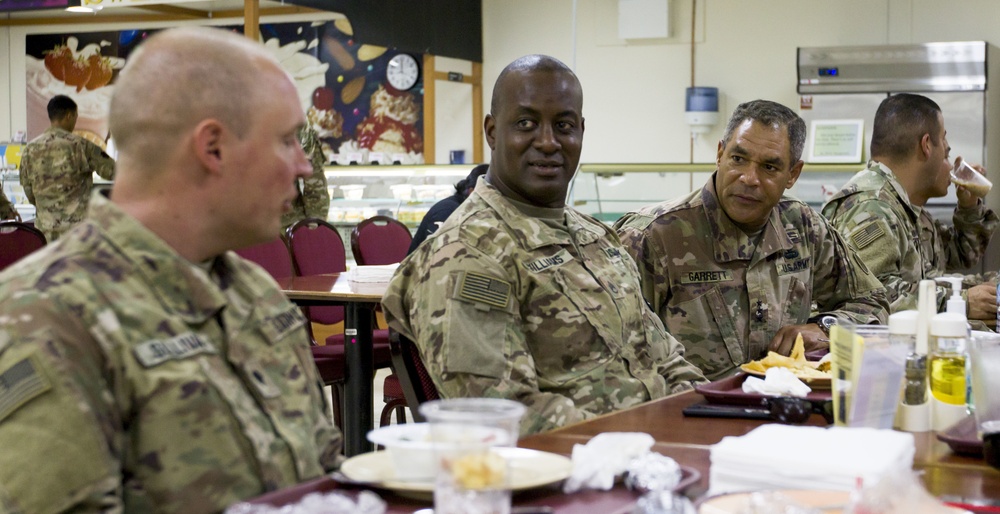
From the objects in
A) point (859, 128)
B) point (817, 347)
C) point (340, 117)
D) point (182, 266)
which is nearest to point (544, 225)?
point (817, 347)

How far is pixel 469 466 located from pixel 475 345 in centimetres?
105

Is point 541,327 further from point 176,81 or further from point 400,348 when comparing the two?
point 176,81

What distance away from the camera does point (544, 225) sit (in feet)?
7.89

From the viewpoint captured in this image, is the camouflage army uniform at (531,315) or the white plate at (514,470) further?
the camouflage army uniform at (531,315)

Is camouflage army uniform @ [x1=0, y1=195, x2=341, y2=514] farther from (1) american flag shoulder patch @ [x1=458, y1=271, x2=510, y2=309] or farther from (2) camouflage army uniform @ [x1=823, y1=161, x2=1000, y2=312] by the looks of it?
(2) camouflage army uniform @ [x1=823, y1=161, x2=1000, y2=312]

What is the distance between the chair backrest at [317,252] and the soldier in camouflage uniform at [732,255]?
223 centimetres

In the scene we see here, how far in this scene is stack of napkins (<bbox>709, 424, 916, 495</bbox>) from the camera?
1.25m

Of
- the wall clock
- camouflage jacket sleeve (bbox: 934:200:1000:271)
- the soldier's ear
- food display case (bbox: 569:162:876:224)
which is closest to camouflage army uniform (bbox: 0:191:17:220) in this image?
the wall clock

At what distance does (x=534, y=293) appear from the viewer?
228 centimetres

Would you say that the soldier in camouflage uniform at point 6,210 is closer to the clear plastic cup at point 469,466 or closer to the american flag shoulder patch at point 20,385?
the american flag shoulder patch at point 20,385

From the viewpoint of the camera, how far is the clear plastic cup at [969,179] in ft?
16.8

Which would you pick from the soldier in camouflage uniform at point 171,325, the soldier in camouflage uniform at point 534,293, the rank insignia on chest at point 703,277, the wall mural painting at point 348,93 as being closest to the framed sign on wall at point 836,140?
the wall mural painting at point 348,93

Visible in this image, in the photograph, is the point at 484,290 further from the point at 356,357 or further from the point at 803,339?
the point at 356,357

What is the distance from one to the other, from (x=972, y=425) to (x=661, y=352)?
911mm
